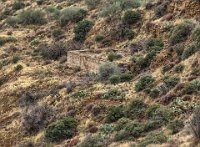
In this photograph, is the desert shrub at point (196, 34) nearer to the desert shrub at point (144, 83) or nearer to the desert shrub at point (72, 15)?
the desert shrub at point (144, 83)

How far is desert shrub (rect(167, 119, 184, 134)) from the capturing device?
27.0 metres

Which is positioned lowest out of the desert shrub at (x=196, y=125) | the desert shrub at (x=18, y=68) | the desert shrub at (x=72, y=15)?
the desert shrub at (x=18, y=68)

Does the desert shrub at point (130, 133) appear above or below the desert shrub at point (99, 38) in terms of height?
above

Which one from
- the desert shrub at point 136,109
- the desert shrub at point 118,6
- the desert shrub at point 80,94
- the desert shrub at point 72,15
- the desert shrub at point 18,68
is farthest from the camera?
the desert shrub at point 72,15

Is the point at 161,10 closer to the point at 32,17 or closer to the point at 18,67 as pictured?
the point at 18,67

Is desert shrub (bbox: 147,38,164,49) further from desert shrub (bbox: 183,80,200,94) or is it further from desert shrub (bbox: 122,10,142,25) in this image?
desert shrub (bbox: 183,80,200,94)

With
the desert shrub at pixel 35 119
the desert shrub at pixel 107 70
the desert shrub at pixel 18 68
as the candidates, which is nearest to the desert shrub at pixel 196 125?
the desert shrub at pixel 35 119

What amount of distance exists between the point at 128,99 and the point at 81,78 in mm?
9357

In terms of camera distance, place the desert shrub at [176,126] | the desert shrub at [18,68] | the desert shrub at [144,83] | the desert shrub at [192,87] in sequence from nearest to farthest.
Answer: the desert shrub at [176,126] < the desert shrub at [192,87] < the desert shrub at [144,83] < the desert shrub at [18,68]

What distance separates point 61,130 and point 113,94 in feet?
15.6

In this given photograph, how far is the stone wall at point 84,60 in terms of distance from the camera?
44.0 metres

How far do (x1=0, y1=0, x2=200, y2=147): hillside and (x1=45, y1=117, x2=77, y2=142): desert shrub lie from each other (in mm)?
63

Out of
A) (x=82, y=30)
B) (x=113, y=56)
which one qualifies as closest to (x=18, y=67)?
(x=82, y=30)

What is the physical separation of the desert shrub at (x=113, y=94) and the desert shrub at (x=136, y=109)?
7.83ft
